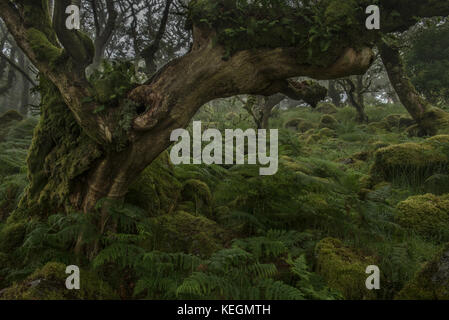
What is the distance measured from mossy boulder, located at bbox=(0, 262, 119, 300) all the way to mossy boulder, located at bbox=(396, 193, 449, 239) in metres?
4.06

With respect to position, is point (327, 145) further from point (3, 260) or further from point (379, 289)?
point (3, 260)

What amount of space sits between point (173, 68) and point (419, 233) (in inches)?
160

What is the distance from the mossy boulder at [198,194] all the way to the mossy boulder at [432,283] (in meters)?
2.97

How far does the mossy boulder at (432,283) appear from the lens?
2.10m

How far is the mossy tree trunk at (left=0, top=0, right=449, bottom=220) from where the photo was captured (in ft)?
9.58

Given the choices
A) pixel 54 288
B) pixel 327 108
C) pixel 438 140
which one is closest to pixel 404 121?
pixel 327 108

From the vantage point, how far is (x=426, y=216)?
3947 mm


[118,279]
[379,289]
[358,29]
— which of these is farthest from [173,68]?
[379,289]

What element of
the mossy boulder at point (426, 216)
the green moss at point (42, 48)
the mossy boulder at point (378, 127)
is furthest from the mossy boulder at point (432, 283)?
the mossy boulder at point (378, 127)

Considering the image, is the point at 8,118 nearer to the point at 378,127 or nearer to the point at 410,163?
the point at 410,163

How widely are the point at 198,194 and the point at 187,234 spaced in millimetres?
1337

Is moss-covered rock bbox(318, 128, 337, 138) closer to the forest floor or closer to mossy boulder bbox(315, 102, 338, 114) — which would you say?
mossy boulder bbox(315, 102, 338, 114)

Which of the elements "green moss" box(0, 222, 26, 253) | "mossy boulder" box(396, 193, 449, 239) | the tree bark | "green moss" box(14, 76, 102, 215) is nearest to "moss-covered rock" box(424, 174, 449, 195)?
"mossy boulder" box(396, 193, 449, 239)
